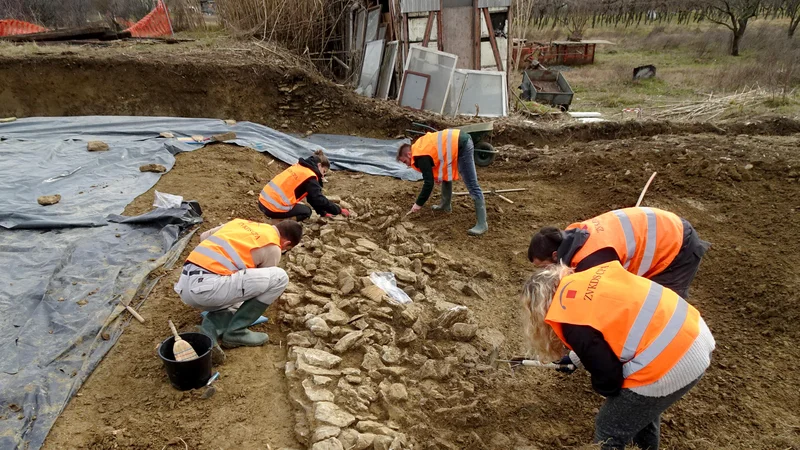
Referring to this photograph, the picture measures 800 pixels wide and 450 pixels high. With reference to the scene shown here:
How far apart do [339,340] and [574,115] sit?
10.2m

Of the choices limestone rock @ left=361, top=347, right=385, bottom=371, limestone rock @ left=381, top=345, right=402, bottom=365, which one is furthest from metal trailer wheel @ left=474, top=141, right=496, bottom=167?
limestone rock @ left=361, top=347, right=385, bottom=371

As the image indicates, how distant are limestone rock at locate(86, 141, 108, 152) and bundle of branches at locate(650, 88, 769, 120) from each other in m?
10.8

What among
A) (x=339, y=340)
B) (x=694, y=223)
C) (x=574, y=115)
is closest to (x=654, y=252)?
(x=339, y=340)

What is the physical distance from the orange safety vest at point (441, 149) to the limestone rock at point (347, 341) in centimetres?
247

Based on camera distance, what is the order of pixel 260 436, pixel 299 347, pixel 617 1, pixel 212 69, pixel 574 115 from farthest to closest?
1. pixel 617 1
2. pixel 574 115
3. pixel 212 69
4. pixel 299 347
5. pixel 260 436

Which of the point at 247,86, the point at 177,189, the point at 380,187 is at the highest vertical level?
the point at 247,86

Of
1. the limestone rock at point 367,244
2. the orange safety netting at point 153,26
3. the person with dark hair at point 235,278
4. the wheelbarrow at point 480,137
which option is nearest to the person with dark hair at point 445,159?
the wheelbarrow at point 480,137

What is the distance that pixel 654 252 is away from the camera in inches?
116

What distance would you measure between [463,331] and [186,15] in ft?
49.6

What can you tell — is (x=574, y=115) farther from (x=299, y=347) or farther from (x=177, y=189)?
(x=299, y=347)

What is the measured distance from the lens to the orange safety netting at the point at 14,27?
46.8 ft

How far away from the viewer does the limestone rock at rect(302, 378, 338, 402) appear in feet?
9.39

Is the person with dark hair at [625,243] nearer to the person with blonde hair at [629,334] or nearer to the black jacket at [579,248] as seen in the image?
the black jacket at [579,248]

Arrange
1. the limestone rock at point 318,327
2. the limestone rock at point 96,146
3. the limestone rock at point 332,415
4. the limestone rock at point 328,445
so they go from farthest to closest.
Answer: the limestone rock at point 96,146 → the limestone rock at point 318,327 → the limestone rock at point 332,415 → the limestone rock at point 328,445
